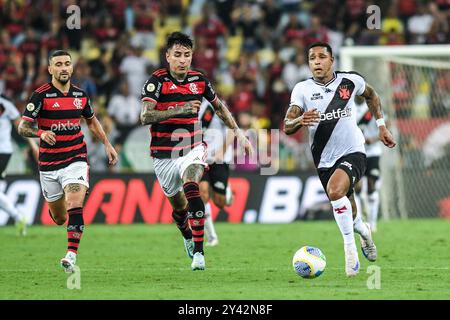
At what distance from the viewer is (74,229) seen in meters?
11.9

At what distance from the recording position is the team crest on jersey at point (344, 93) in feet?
38.3

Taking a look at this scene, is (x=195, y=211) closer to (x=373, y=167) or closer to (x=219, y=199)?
(x=219, y=199)

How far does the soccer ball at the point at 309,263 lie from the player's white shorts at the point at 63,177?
2.83 m

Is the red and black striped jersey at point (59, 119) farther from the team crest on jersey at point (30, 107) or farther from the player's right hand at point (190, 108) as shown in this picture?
the player's right hand at point (190, 108)

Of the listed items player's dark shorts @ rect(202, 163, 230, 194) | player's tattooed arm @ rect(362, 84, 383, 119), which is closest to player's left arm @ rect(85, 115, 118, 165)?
player's tattooed arm @ rect(362, 84, 383, 119)

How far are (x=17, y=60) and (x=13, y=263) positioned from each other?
12184 millimetres

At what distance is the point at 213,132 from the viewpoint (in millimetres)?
16203

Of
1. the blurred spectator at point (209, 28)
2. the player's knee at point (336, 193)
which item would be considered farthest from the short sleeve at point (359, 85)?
the blurred spectator at point (209, 28)

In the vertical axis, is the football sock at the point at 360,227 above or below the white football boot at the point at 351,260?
above

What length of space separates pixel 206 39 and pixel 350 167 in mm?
14822

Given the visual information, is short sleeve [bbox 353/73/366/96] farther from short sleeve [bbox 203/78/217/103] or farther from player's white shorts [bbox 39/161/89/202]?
player's white shorts [bbox 39/161/89/202]

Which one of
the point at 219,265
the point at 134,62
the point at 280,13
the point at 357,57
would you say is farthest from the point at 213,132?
the point at 280,13
